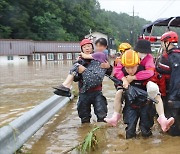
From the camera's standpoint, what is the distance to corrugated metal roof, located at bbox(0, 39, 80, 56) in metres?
53.4

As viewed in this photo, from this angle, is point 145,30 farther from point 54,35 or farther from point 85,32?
point 85,32

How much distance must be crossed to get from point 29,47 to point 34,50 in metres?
1.56

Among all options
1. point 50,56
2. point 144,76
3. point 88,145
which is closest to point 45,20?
point 50,56

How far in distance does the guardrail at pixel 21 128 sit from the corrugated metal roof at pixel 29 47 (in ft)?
162

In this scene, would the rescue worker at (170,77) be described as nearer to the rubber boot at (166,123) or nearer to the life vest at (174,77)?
the life vest at (174,77)

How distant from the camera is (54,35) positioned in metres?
78.1

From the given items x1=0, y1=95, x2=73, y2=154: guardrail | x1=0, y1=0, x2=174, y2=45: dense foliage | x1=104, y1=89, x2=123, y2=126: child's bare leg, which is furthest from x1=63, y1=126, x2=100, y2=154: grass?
x1=0, y1=0, x2=174, y2=45: dense foliage

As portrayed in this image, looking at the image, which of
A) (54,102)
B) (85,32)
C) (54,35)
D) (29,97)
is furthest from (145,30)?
(85,32)

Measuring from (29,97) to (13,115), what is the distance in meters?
2.56

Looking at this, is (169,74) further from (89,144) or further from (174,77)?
(89,144)

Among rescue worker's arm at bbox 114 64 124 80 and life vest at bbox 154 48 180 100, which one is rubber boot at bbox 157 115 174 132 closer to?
life vest at bbox 154 48 180 100

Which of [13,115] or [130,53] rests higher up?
[130,53]

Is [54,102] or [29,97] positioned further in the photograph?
[29,97]

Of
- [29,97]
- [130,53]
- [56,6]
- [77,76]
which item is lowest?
[29,97]
